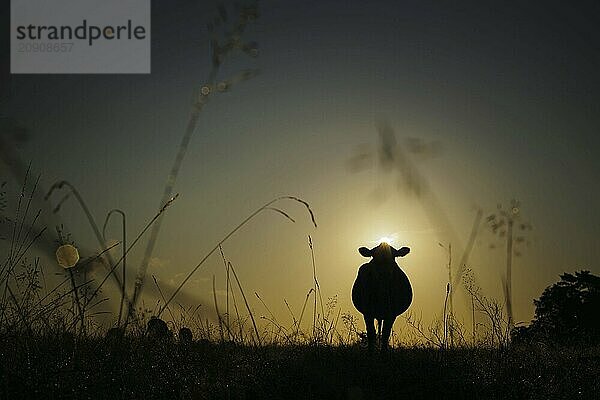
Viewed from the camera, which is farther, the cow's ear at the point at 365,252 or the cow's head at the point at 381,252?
the cow's ear at the point at 365,252

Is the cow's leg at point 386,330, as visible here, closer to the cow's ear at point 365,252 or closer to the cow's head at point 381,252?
the cow's head at point 381,252

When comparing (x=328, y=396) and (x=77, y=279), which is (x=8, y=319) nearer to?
(x=77, y=279)

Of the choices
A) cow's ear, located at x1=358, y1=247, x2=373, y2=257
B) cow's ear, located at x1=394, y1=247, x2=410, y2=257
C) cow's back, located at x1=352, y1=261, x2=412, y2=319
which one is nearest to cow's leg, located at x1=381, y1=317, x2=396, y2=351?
cow's back, located at x1=352, y1=261, x2=412, y2=319

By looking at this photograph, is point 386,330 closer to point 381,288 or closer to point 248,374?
point 381,288

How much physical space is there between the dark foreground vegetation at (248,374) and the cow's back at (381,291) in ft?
9.68

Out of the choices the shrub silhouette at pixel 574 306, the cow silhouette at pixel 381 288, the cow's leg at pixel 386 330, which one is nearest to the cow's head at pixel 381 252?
the cow silhouette at pixel 381 288

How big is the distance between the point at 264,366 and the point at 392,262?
15.6ft

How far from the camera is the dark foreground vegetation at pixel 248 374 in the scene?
4801 mm

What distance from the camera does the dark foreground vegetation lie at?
15.8 ft

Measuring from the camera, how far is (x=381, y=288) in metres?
10.0

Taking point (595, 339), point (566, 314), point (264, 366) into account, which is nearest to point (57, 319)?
point (264, 366)

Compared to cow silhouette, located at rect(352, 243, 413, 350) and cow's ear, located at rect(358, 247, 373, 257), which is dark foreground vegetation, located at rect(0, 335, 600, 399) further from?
cow's ear, located at rect(358, 247, 373, 257)

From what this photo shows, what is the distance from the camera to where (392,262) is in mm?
10250

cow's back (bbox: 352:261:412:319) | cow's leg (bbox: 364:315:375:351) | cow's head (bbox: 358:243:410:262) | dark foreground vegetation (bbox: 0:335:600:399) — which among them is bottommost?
dark foreground vegetation (bbox: 0:335:600:399)
